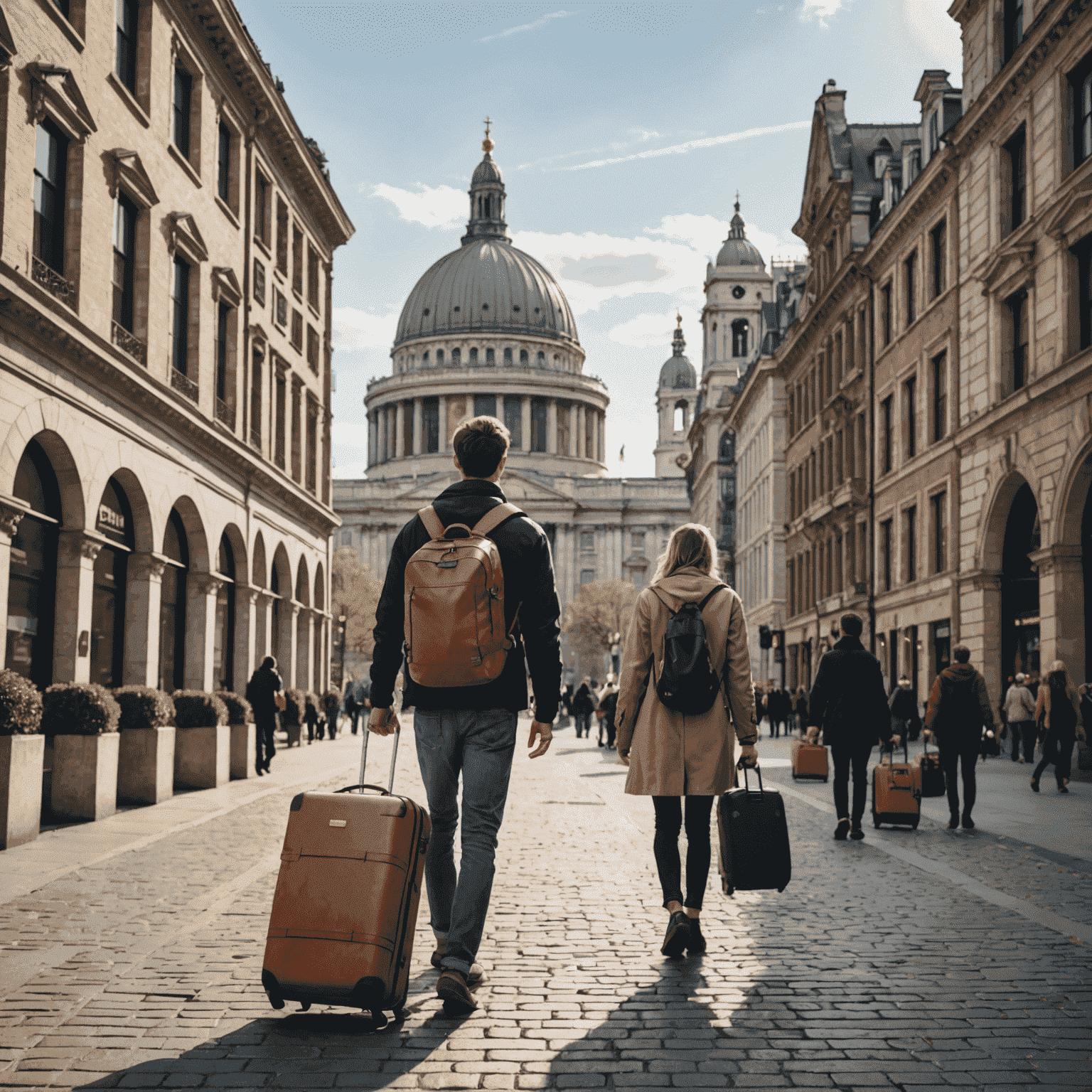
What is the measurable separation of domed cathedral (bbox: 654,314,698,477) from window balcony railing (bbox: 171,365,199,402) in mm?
128097

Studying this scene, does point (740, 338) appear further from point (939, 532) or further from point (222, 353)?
point (222, 353)

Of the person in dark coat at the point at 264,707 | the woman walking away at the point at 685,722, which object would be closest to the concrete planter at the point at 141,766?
the person in dark coat at the point at 264,707

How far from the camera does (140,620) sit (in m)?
22.1

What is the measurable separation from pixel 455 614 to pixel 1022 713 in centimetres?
1963

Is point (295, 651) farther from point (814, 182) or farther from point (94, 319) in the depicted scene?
point (814, 182)

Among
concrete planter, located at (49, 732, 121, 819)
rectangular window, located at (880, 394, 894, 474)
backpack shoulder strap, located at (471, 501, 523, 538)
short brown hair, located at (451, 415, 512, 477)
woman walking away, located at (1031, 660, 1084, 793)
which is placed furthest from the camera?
rectangular window, located at (880, 394, 894, 474)

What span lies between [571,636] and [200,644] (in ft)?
281

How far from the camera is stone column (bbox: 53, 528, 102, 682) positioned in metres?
18.9

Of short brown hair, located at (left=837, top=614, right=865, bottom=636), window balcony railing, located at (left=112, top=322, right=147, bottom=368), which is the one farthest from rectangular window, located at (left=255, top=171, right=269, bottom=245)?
short brown hair, located at (left=837, top=614, right=865, bottom=636)

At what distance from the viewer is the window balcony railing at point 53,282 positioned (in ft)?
59.2

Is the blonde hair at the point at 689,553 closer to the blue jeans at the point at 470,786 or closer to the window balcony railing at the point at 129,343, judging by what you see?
the blue jeans at the point at 470,786

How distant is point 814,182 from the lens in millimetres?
45062

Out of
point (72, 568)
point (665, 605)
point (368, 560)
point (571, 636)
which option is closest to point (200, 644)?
point (72, 568)

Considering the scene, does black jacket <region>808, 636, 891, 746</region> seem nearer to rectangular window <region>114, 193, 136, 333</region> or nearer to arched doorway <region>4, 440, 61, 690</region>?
arched doorway <region>4, 440, 61, 690</region>
